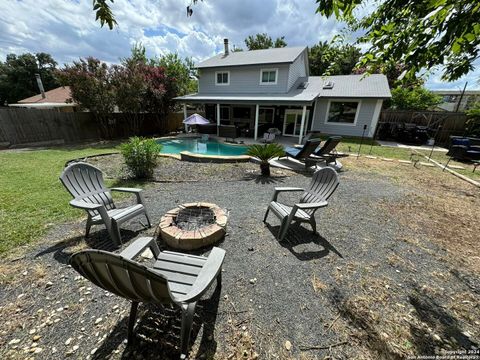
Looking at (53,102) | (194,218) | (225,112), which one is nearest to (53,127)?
(53,102)

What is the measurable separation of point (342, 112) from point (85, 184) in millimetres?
16134

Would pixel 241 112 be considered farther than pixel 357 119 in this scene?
Yes

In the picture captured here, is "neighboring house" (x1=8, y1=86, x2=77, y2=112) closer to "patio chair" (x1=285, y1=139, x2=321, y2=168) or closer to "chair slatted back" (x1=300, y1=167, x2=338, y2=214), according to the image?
"patio chair" (x1=285, y1=139, x2=321, y2=168)

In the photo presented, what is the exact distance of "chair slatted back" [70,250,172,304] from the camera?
4.20ft

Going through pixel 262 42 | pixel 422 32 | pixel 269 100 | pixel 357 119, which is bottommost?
pixel 357 119

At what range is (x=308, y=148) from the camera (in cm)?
686

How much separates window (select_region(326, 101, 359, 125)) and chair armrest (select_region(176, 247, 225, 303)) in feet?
51.9

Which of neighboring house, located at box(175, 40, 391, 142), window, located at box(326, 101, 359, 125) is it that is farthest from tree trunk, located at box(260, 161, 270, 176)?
window, located at box(326, 101, 359, 125)

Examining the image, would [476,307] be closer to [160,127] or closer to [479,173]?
[479,173]

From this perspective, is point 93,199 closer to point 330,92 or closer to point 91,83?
point 91,83

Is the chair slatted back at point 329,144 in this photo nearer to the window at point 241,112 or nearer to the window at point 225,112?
the window at point 241,112

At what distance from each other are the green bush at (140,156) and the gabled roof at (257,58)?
12022 mm

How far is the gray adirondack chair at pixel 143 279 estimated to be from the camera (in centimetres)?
130

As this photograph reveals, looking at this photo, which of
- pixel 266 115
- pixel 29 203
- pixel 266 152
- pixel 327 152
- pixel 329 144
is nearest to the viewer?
pixel 29 203
